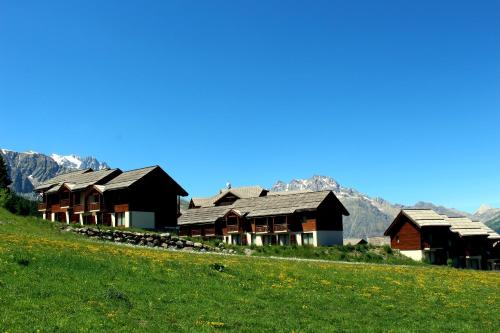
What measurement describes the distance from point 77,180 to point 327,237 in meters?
45.2

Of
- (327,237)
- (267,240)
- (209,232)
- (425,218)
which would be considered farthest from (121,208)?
(425,218)

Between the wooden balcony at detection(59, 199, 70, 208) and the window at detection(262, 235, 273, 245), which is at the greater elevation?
the wooden balcony at detection(59, 199, 70, 208)

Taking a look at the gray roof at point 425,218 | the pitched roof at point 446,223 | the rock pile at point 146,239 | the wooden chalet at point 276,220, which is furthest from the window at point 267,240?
the rock pile at point 146,239

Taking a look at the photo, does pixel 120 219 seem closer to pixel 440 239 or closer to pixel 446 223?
pixel 440 239

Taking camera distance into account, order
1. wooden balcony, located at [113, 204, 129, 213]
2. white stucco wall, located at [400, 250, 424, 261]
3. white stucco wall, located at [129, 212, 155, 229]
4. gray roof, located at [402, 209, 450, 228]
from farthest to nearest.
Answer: gray roof, located at [402, 209, 450, 228] < white stucco wall, located at [400, 250, 424, 261] < wooden balcony, located at [113, 204, 129, 213] < white stucco wall, located at [129, 212, 155, 229]

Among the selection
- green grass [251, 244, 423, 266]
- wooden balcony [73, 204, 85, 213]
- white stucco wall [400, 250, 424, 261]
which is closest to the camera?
green grass [251, 244, 423, 266]

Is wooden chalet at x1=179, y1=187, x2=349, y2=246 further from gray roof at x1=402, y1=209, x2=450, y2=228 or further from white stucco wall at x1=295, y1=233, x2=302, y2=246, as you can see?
gray roof at x1=402, y1=209, x2=450, y2=228

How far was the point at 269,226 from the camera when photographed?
305 ft

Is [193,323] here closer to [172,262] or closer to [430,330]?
[430,330]

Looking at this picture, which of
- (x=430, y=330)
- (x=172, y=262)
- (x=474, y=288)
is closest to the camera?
(x=430, y=330)

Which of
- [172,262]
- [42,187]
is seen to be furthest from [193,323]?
[42,187]

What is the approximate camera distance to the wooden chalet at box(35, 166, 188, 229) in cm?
7753

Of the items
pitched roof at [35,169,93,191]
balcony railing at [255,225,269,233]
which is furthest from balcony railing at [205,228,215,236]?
pitched roof at [35,169,93,191]

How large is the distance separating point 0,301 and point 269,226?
75.7 m
